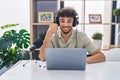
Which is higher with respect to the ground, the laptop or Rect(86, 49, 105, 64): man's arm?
the laptop

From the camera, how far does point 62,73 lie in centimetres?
139

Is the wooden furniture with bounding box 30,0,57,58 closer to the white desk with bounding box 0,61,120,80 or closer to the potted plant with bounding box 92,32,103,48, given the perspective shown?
the potted plant with bounding box 92,32,103,48

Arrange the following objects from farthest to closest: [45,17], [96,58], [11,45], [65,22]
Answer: [45,17] → [11,45] → [65,22] → [96,58]

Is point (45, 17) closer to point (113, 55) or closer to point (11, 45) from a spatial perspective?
point (11, 45)

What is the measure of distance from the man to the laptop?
1.47 ft

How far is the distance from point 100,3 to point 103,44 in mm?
593

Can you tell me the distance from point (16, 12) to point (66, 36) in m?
1.45

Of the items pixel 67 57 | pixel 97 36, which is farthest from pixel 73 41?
pixel 97 36

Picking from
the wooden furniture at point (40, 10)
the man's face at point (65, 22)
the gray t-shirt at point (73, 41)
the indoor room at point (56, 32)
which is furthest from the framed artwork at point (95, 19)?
the man's face at point (65, 22)

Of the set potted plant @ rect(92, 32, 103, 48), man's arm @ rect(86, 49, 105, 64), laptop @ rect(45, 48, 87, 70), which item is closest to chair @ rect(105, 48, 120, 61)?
man's arm @ rect(86, 49, 105, 64)

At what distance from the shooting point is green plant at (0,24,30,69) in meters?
2.72

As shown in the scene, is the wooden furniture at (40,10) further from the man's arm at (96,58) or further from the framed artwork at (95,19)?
the man's arm at (96,58)

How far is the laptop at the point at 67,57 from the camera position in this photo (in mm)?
1395

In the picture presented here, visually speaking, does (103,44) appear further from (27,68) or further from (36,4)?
(27,68)
